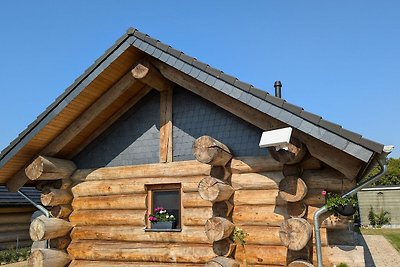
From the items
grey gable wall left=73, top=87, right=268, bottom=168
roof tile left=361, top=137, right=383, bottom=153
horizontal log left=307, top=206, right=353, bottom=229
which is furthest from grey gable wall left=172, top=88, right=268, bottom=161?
roof tile left=361, top=137, right=383, bottom=153

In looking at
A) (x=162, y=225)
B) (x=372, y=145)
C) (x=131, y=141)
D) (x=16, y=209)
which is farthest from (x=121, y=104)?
(x=16, y=209)

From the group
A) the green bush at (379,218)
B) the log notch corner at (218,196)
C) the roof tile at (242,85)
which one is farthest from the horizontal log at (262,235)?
the green bush at (379,218)

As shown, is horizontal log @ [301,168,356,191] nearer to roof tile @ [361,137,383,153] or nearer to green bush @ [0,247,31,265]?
roof tile @ [361,137,383,153]

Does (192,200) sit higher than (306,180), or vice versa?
(306,180)

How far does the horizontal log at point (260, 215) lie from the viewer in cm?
695

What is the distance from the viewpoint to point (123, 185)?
28.8 ft

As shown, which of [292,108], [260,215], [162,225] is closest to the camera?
[292,108]

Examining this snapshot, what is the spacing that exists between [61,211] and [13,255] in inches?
341

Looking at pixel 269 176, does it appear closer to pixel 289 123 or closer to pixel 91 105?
pixel 289 123

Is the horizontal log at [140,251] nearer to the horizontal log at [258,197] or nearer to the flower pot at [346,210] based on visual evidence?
the horizontal log at [258,197]

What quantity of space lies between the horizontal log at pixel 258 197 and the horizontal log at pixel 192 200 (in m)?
0.72

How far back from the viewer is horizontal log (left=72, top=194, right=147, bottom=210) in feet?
28.0

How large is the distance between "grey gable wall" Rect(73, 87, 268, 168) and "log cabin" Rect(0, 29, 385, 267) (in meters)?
0.02

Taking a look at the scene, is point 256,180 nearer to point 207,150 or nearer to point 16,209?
point 207,150
